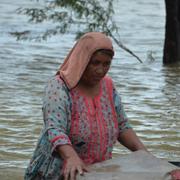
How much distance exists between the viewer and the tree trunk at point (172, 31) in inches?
561

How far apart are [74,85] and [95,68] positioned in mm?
141

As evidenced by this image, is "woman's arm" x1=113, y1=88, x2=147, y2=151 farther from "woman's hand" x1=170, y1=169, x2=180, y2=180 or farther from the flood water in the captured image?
the flood water

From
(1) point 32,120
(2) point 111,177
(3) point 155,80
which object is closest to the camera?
(2) point 111,177

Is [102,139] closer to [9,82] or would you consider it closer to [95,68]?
[95,68]

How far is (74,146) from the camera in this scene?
15.2 feet

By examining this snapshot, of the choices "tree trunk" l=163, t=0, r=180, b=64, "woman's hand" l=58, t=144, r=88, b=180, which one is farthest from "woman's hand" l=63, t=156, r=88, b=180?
"tree trunk" l=163, t=0, r=180, b=64

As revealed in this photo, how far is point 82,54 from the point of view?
4.51 m

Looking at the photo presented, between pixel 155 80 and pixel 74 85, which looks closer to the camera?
pixel 74 85

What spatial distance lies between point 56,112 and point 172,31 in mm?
10058

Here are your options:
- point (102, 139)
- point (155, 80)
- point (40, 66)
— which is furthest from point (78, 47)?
point (40, 66)

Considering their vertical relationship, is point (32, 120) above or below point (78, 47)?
below

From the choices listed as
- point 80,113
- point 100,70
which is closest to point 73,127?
point 80,113

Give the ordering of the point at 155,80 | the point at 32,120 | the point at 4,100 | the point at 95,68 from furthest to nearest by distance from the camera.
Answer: the point at 155,80 → the point at 4,100 → the point at 32,120 → the point at 95,68

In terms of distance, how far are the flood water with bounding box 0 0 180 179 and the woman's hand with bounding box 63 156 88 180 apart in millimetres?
2970
